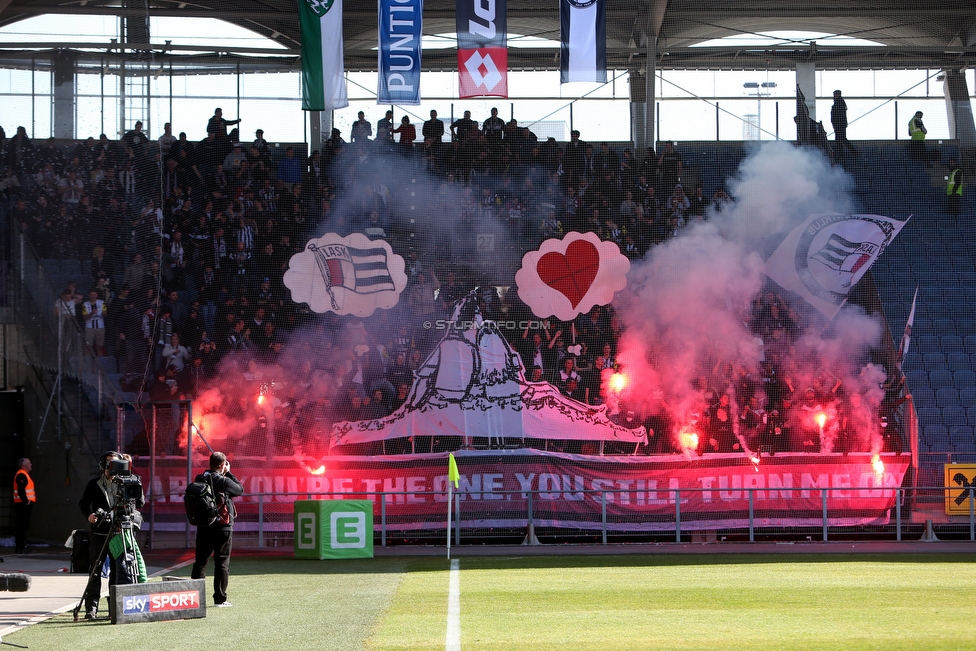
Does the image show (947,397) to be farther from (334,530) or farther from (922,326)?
(334,530)

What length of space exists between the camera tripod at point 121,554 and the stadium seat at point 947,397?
15.5 metres

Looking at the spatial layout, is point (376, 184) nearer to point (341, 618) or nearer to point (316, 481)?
point (316, 481)

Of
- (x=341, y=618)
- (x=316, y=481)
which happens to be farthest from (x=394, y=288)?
(x=341, y=618)

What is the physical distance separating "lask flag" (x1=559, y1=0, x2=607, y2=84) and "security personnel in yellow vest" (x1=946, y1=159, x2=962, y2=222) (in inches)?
336

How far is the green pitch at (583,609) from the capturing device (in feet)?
27.2

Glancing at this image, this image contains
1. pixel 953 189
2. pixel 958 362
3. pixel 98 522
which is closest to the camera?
pixel 98 522

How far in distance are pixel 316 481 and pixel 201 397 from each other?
2.48 metres

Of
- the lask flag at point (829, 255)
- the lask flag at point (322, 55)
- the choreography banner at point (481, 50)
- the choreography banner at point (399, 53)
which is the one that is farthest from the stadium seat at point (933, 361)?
the lask flag at point (322, 55)

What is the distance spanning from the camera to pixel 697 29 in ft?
75.7

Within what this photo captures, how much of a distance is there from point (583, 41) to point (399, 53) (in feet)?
10.0

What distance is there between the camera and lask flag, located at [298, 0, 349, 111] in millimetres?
18984

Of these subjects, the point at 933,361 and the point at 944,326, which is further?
the point at 944,326

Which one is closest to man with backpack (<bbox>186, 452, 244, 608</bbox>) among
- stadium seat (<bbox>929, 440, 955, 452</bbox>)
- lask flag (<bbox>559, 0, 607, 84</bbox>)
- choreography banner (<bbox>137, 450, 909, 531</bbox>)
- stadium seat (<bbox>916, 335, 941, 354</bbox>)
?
choreography banner (<bbox>137, 450, 909, 531</bbox>)

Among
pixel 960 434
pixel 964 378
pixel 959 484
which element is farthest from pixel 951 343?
pixel 959 484
